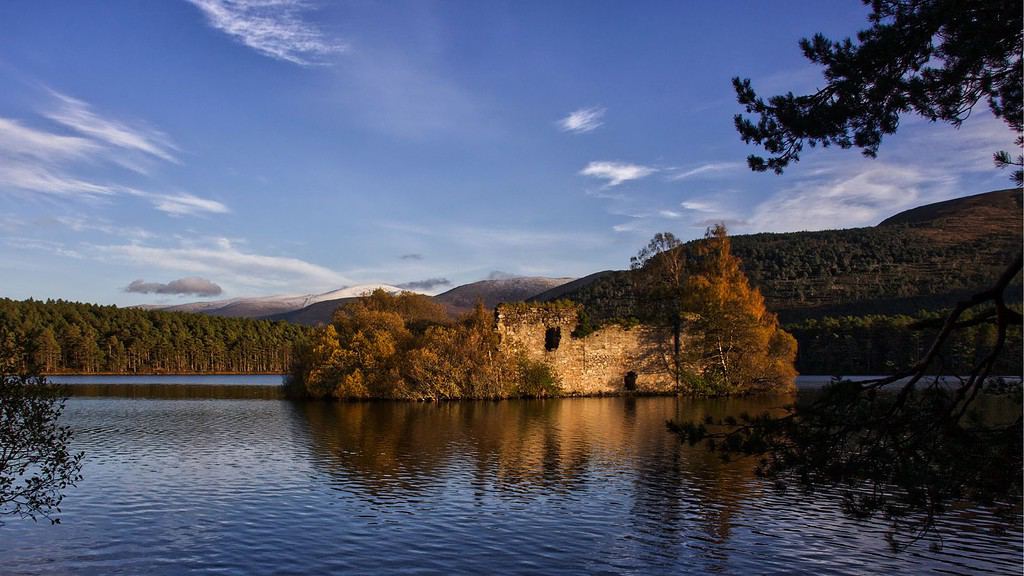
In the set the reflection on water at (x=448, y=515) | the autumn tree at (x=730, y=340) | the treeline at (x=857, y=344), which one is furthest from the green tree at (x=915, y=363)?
the treeline at (x=857, y=344)

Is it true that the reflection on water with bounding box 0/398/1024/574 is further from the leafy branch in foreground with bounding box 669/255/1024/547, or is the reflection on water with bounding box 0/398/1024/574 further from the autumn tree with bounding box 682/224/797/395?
the autumn tree with bounding box 682/224/797/395

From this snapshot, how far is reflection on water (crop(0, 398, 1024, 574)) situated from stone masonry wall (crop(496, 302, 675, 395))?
60.8ft

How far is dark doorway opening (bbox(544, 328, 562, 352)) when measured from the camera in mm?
41906

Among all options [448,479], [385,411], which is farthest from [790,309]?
[448,479]

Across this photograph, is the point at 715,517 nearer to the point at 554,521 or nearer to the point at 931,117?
the point at 554,521

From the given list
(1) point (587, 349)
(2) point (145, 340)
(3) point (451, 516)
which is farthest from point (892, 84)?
(2) point (145, 340)

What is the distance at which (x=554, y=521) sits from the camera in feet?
40.9

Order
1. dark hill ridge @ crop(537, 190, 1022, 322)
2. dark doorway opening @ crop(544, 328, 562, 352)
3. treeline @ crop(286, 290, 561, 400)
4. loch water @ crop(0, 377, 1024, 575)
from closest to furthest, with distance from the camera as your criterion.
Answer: loch water @ crop(0, 377, 1024, 575), treeline @ crop(286, 290, 561, 400), dark doorway opening @ crop(544, 328, 562, 352), dark hill ridge @ crop(537, 190, 1022, 322)

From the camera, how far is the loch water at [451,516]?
10.1 metres

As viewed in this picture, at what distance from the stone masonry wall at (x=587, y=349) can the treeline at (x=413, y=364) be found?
2.75ft

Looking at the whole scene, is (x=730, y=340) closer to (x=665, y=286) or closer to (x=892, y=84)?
(x=665, y=286)

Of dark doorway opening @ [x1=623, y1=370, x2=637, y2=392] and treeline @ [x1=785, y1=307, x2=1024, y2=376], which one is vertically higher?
treeline @ [x1=785, y1=307, x2=1024, y2=376]

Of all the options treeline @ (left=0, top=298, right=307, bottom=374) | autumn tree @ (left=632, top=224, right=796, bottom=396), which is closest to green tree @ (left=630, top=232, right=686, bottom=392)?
autumn tree @ (left=632, top=224, right=796, bottom=396)

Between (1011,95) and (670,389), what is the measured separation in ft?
119
